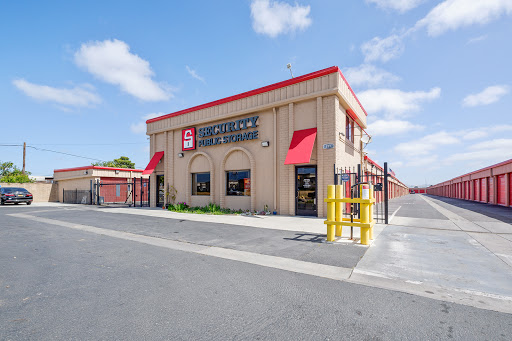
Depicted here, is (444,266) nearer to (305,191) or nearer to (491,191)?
(305,191)

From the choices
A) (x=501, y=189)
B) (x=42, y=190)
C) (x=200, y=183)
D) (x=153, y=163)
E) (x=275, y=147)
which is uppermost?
(x=275, y=147)

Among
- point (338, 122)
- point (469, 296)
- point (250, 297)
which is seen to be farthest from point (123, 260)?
point (338, 122)

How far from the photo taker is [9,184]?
30.3 m

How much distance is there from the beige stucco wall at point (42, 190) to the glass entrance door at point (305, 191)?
3243 centimetres

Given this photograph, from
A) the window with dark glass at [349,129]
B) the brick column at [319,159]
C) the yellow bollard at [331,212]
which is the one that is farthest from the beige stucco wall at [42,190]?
the yellow bollard at [331,212]

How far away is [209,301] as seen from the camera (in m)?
Result: 3.50

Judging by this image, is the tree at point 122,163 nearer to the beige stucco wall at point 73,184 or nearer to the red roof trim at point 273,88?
the beige stucco wall at point 73,184

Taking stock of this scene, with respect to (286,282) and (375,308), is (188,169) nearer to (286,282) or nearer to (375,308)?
(286,282)

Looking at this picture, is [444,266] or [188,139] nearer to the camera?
[444,266]

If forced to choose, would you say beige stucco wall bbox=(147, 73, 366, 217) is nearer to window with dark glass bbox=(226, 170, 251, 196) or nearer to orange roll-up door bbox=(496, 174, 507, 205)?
window with dark glass bbox=(226, 170, 251, 196)

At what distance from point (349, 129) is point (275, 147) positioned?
5.02m

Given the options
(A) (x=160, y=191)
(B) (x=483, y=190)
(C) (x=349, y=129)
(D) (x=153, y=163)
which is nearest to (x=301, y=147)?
(C) (x=349, y=129)

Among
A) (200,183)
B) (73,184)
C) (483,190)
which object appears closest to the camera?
(200,183)

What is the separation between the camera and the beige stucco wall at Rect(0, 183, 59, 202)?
1171 inches
